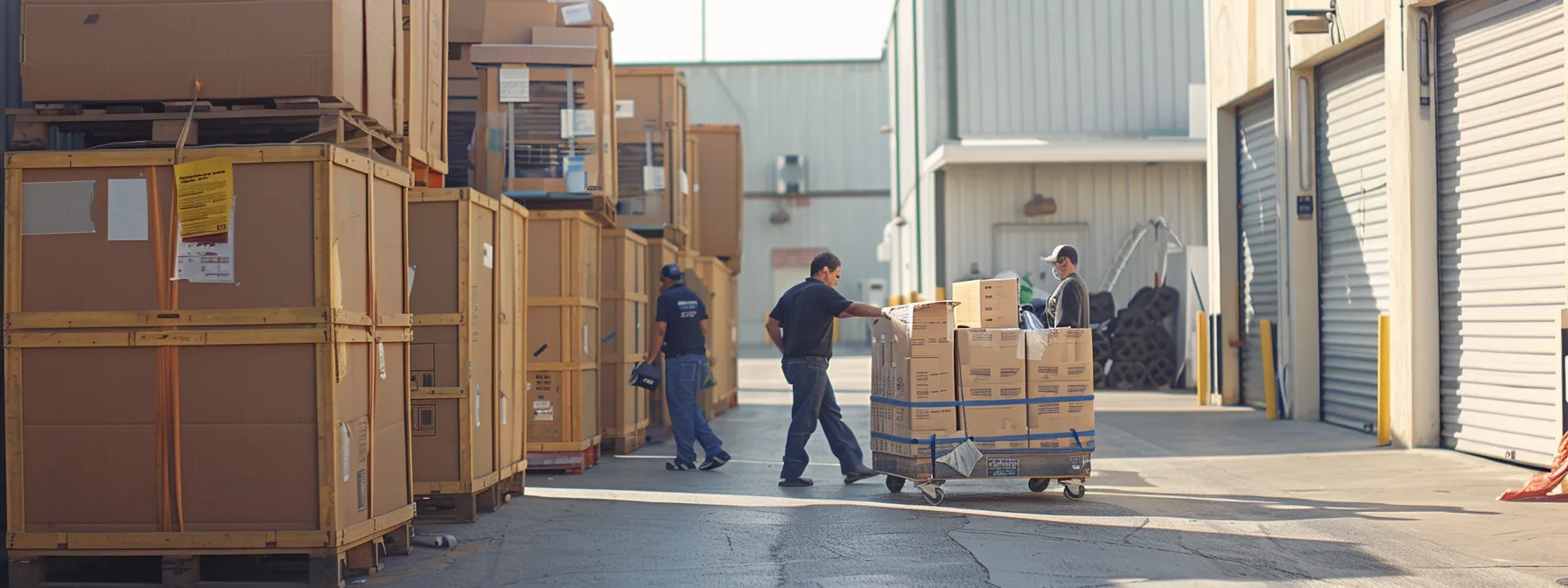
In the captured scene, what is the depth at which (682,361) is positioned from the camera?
40.0 ft

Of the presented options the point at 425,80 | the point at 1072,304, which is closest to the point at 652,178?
the point at 1072,304

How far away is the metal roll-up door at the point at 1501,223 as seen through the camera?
1058cm

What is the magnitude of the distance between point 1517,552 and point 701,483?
5.67 metres

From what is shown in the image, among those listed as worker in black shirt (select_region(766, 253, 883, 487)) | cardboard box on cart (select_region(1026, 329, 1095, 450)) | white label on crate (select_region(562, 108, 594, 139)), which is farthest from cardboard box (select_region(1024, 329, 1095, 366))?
white label on crate (select_region(562, 108, 594, 139))

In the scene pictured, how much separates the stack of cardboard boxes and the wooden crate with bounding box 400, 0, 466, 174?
317 centimetres

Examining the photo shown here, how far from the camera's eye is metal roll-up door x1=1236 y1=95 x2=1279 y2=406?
17000mm

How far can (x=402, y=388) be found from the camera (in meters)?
7.53

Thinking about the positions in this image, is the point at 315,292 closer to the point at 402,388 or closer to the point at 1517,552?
the point at 402,388

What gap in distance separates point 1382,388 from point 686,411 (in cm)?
617

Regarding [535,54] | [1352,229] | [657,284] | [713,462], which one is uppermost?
[535,54]

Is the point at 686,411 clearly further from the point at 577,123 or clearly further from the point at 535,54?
the point at 535,54

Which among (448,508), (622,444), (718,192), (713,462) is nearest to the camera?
(448,508)

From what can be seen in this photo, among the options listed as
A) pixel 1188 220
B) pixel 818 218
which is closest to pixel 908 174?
pixel 1188 220

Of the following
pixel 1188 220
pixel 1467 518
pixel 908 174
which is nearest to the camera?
pixel 1467 518
